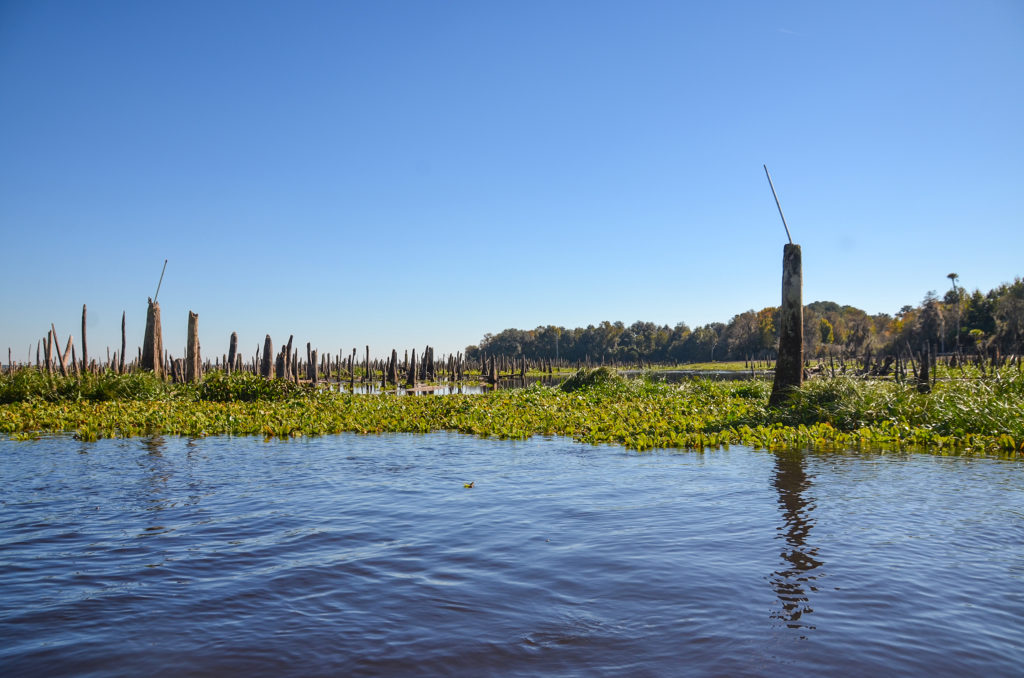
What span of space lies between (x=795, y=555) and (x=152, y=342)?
25262 mm

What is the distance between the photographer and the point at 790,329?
15578 millimetres

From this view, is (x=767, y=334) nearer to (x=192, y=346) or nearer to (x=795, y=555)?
(x=192, y=346)

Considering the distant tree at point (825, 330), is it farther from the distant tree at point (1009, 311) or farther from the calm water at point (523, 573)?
the calm water at point (523, 573)

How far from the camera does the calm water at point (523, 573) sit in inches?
143

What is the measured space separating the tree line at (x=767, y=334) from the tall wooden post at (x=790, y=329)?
36.5 m

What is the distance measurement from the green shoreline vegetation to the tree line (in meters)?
37.1

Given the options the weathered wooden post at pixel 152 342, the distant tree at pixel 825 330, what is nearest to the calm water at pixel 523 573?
the weathered wooden post at pixel 152 342

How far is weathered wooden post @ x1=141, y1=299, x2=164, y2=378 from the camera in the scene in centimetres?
2470

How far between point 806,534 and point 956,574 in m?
1.27

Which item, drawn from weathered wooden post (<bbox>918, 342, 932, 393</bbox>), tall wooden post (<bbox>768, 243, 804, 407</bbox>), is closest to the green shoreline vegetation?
weathered wooden post (<bbox>918, 342, 932, 393</bbox>)

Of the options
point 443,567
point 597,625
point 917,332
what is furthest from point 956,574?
point 917,332

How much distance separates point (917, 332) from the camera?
187 ft

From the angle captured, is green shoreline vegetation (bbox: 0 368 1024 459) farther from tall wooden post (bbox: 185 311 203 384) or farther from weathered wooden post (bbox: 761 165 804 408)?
tall wooden post (bbox: 185 311 203 384)

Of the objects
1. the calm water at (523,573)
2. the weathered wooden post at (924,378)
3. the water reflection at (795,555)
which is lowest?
the calm water at (523,573)
